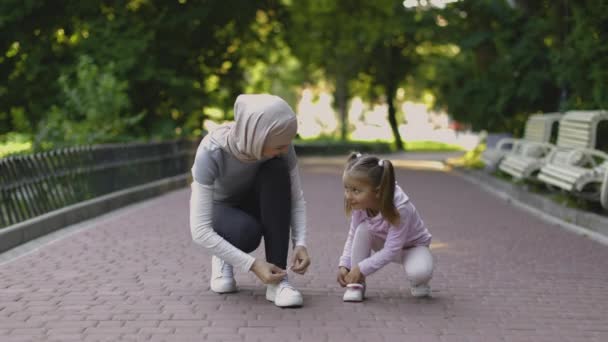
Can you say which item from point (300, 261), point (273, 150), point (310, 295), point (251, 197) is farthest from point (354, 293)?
point (273, 150)

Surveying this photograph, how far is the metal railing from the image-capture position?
9766mm

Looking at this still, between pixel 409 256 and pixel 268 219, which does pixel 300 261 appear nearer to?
pixel 268 219

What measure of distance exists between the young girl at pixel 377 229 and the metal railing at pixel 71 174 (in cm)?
439

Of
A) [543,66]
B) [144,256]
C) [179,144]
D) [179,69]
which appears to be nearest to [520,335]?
[144,256]

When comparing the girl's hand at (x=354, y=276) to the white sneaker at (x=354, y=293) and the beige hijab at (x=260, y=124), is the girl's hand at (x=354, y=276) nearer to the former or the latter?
the white sneaker at (x=354, y=293)

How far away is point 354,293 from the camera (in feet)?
20.1

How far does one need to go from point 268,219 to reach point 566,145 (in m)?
8.86

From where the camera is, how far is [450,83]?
82.8 ft

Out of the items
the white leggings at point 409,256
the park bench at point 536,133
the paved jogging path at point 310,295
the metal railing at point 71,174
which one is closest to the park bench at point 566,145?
the park bench at point 536,133

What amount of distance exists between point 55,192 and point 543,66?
1211 cm

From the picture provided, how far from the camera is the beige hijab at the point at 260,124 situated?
5.44 m

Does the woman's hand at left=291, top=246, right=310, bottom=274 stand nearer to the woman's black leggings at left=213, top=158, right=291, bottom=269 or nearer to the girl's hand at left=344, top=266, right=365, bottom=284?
the woman's black leggings at left=213, top=158, right=291, bottom=269

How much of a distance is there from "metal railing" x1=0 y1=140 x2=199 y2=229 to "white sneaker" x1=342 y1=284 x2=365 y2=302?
437cm

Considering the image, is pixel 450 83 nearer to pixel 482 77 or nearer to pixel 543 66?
pixel 482 77
